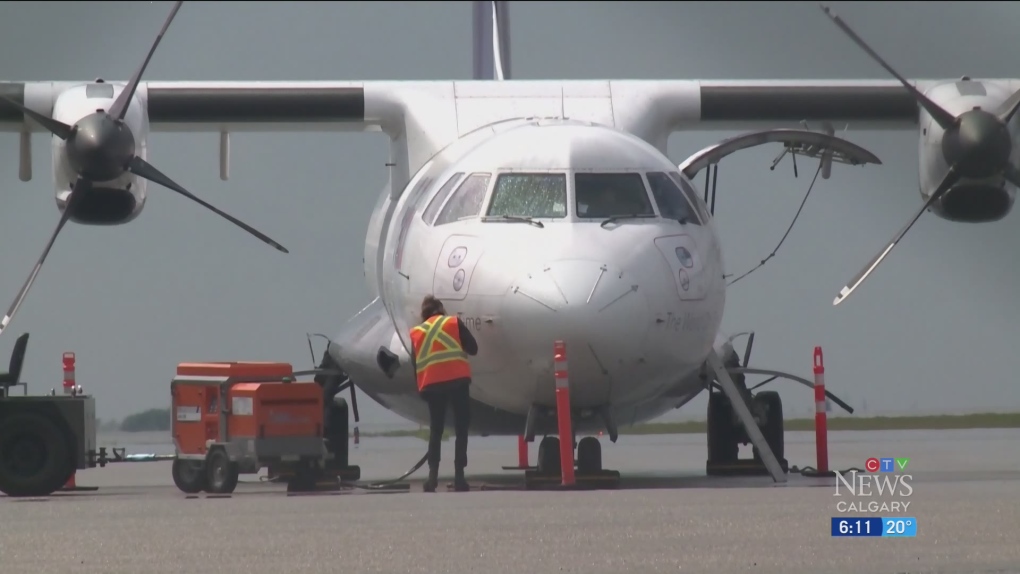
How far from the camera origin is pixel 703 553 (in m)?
8.08

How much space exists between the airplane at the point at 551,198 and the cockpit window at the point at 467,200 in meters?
0.02

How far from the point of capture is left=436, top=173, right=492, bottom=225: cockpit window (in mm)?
14062

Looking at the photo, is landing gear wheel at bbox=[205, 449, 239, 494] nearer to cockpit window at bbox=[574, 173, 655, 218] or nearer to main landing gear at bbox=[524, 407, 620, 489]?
main landing gear at bbox=[524, 407, 620, 489]

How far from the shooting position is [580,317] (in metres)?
12.5

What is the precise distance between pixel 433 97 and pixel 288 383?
4382 mm

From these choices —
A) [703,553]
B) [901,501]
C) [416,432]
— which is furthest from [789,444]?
[703,553]

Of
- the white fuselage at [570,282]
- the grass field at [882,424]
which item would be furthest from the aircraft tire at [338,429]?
the grass field at [882,424]

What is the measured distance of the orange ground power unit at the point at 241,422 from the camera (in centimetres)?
1364

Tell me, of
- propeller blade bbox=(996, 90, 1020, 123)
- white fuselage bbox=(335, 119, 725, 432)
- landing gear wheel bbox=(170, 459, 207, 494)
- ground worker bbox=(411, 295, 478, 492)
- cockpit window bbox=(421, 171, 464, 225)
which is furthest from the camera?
propeller blade bbox=(996, 90, 1020, 123)

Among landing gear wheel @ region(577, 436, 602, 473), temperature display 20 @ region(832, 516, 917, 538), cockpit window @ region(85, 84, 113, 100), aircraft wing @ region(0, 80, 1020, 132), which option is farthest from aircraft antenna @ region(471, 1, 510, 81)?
temperature display 20 @ region(832, 516, 917, 538)

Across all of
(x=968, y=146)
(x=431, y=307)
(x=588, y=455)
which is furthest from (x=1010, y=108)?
(x=431, y=307)

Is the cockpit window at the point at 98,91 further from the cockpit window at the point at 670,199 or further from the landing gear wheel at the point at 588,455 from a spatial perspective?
the landing gear wheel at the point at 588,455

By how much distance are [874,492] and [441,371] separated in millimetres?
3440

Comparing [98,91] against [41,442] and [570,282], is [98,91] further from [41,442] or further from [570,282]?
[570,282]
